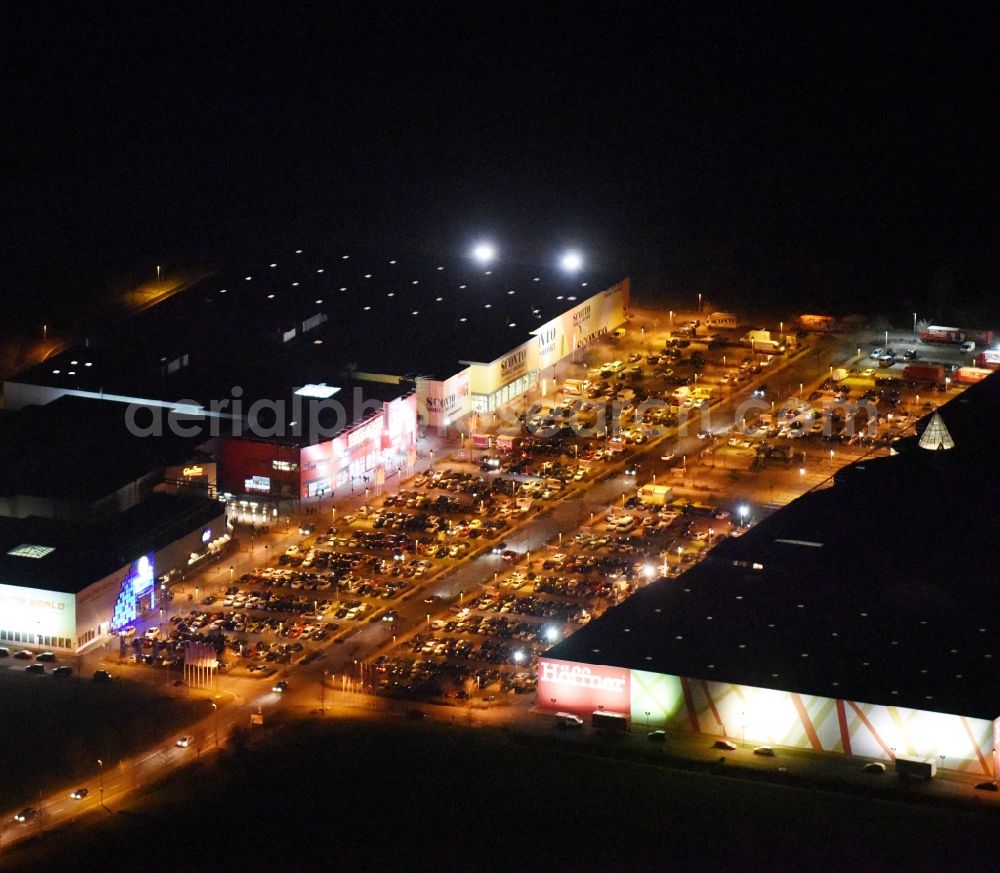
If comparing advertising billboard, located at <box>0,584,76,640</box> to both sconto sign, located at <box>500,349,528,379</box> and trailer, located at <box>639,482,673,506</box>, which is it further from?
sconto sign, located at <box>500,349,528,379</box>

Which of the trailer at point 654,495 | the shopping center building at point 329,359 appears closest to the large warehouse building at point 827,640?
the trailer at point 654,495

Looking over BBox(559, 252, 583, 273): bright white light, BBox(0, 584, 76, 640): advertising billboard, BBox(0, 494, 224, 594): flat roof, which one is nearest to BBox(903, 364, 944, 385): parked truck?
BBox(559, 252, 583, 273): bright white light

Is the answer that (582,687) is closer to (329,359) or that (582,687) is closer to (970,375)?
(329,359)

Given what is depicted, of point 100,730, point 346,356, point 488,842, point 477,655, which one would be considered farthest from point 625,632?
point 346,356

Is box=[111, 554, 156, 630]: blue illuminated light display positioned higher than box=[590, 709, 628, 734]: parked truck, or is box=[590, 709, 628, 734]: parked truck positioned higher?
box=[111, 554, 156, 630]: blue illuminated light display

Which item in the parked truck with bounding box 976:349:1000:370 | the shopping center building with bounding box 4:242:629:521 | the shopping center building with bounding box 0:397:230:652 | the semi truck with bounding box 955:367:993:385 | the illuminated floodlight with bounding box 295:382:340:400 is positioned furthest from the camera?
the parked truck with bounding box 976:349:1000:370

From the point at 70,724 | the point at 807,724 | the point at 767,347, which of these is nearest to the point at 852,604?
the point at 807,724

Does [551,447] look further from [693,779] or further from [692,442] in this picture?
[693,779]

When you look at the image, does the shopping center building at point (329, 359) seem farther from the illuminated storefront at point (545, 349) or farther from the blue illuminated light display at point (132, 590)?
the blue illuminated light display at point (132, 590)

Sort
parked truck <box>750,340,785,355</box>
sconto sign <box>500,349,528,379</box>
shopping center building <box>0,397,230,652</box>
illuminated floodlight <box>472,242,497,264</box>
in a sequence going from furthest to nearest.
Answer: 1. illuminated floodlight <box>472,242,497,264</box>
2. parked truck <box>750,340,785,355</box>
3. sconto sign <box>500,349,528,379</box>
4. shopping center building <box>0,397,230,652</box>
